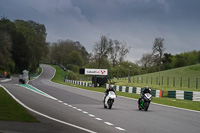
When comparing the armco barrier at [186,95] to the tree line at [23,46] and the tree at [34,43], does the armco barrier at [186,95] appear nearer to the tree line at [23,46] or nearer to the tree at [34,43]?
the tree line at [23,46]

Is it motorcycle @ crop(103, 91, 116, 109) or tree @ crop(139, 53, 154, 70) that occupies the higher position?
tree @ crop(139, 53, 154, 70)

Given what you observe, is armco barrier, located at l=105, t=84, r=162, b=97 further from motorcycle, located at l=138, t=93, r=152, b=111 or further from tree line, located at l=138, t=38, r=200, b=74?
tree line, located at l=138, t=38, r=200, b=74

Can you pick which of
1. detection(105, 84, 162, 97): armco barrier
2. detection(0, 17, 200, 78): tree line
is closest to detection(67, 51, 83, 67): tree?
detection(0, 17, 200, 78): tree line

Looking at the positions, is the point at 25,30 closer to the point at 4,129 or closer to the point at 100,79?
the point at 100,79

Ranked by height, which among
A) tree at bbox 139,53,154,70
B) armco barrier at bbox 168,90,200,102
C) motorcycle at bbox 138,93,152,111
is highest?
tree at bbox 139,53,154,70

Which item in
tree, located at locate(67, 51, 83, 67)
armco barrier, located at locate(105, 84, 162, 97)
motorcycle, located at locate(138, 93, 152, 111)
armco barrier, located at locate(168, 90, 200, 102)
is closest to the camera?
motorcycle, located at locate(138, 93, 152, 111)

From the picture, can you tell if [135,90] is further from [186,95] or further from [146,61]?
[146,61]

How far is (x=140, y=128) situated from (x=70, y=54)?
143m

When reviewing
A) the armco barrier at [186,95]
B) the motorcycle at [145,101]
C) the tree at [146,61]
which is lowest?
the motorcycle at [145,101]

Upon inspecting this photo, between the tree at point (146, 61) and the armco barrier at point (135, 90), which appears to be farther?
the tree at point (146, 61)

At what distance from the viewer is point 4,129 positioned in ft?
32.1

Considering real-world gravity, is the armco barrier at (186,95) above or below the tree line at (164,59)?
below

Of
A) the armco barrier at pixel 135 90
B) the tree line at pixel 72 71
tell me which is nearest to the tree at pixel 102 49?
the tree line at pixel 72 71

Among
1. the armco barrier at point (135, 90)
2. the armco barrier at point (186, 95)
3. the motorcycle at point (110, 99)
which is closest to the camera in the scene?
the motorcycle at point (110, 99)
